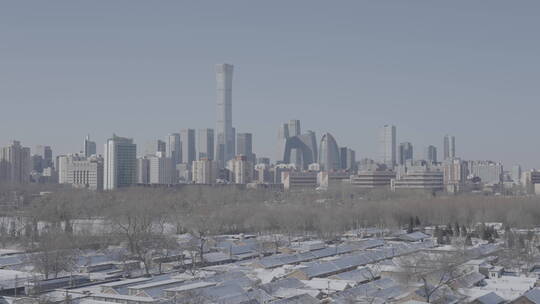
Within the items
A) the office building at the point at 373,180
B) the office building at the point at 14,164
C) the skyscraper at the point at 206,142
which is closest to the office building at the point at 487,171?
the office building at the point at 373,180

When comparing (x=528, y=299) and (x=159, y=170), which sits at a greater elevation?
(x=159, y=170)

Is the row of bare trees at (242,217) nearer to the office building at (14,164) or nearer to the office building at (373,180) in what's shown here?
the office building at (373,180)

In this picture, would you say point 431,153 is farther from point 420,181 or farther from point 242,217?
point 242,217

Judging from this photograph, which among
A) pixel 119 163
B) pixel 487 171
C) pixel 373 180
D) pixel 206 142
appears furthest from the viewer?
pixel 206 142

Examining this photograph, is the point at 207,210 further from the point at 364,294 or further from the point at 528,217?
the point at 364,294

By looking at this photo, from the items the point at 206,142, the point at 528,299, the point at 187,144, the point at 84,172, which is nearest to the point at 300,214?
the point at 528,299

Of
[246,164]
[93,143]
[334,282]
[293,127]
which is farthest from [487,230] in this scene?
[293,127]

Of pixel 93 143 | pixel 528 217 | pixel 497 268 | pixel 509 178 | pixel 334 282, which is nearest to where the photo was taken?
pixel 334 282
